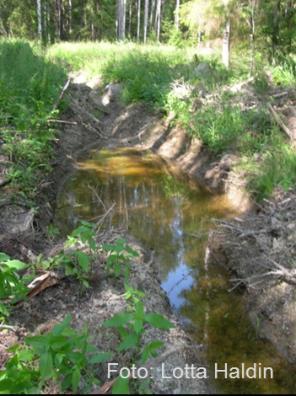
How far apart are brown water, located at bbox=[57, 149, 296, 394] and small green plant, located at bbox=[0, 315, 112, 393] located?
1.26 meters

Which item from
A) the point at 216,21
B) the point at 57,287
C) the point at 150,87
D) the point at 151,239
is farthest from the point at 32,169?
the point at 216,21

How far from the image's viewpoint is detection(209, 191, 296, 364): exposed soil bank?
14.4 ft

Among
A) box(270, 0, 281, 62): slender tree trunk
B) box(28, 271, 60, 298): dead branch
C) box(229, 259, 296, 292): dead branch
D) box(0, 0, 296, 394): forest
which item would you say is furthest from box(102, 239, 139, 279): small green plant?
box(270, 0, 281, 62): slender tree trunk

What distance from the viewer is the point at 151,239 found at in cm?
Result: 623

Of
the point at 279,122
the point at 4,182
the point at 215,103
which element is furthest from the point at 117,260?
the point at 215,103

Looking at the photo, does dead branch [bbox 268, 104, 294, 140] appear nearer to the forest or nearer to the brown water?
the forest

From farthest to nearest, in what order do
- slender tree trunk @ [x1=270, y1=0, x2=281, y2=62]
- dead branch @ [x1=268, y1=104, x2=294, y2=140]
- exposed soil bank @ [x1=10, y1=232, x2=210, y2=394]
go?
slender tree trunk @ [x1=270, y1=0, x2=281, y2=62] < dead branch @ [x1=268, y1=104, x2=294, y2=140] < exposed soil bank @ [x1=10, y1=232, x2=210, y2=394]

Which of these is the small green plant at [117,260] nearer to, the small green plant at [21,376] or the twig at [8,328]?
the twig at [8,328]

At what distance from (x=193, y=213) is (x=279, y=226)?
2.12 metres

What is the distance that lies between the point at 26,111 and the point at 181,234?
354 cm

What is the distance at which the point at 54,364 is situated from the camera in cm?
264

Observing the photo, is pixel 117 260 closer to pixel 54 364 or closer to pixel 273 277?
pixel 273 277

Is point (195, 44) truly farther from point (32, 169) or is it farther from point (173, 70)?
point (32, 169)

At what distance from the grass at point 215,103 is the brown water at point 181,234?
36.6 inches
